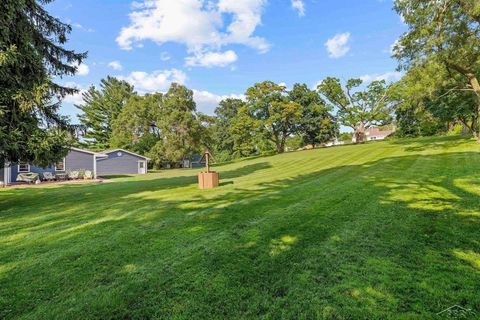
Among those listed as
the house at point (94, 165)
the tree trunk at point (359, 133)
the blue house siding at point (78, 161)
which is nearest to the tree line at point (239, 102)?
the tree trunk at point (359, 133)

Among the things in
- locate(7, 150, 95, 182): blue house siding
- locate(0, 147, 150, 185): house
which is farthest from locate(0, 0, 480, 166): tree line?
A: locate(7, 150, 95, 182): blue house siding

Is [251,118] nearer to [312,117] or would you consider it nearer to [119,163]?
[312,117]

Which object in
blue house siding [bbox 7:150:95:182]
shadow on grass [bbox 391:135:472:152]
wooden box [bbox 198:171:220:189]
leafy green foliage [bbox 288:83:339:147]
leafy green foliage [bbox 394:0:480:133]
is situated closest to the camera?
wooden box [bbox 198:171:220:189]

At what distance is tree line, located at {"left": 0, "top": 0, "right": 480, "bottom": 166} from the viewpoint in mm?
7758

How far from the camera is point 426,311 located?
231 cm

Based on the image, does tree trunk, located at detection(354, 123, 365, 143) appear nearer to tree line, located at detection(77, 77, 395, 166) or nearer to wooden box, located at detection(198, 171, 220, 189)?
tree line, located at detection(77, 77, 395, 166)

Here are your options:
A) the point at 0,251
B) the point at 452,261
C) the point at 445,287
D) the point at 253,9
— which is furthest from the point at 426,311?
the point at 253,9

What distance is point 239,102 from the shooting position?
49.7 metres

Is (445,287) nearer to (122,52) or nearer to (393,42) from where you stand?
(393,42)

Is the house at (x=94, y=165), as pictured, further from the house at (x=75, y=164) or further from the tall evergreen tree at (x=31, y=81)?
the tall evergreen tree at (x=31, y=81)

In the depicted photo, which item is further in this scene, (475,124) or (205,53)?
(205,53)

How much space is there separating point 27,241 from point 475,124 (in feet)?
90.9

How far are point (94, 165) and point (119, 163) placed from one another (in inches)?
142

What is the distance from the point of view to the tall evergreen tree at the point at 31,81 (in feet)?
23.2
